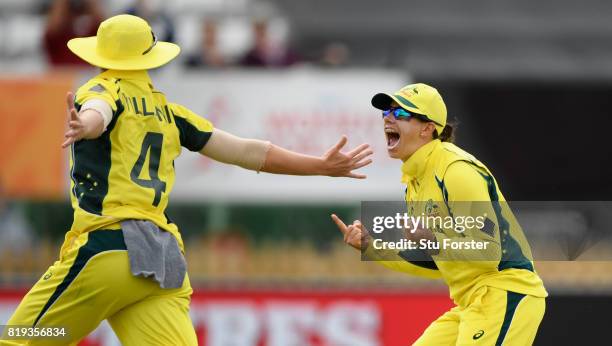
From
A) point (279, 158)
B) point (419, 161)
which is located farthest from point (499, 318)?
point (279, 158)

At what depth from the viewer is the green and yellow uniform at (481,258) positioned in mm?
6738

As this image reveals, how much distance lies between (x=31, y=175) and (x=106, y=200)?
5798 mm

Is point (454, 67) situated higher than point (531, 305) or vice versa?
point (454, 67)

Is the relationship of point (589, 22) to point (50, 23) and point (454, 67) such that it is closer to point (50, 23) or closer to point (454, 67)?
point (454, 67)

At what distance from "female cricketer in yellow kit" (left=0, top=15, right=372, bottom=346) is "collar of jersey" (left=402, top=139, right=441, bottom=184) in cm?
133

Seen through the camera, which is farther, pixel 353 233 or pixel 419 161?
pixel 353 233

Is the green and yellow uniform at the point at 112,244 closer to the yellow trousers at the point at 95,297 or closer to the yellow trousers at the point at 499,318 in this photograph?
the yellow trousers at the point at 95,297

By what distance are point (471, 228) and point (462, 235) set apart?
Answer: 0.08 m

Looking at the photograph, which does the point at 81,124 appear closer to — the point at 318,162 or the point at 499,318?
the point at 318,162

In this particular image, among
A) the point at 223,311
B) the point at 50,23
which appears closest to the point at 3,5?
the point at 50,23

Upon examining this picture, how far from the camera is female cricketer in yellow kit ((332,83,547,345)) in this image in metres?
6.75

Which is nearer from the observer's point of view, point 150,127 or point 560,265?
point 150,127

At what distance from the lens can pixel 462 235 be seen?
6.79 meters

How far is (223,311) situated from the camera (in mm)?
11602
